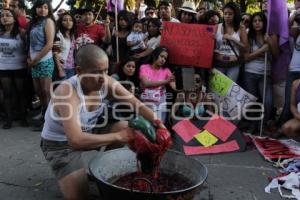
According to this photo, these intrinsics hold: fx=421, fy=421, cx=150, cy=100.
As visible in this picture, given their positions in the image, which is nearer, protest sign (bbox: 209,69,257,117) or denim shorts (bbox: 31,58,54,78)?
protest sign (bbox: 209,69,257,117)

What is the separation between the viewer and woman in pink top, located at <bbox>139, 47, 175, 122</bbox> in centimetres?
549

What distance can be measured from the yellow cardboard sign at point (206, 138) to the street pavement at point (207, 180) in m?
0.21

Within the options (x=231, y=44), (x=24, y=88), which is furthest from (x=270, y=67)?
(x=24, y=88)

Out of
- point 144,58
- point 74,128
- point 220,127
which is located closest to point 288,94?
point 220,127

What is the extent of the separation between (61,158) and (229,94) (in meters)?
2.73

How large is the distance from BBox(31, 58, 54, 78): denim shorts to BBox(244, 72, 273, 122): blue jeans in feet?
8.75

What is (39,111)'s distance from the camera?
6.88 m

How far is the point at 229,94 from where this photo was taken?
546 centimetres

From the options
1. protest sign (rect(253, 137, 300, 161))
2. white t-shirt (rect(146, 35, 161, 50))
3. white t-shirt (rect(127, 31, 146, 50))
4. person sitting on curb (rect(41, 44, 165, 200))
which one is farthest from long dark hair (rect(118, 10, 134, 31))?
person sitting on curb (rect(41, 44, 165, 200))

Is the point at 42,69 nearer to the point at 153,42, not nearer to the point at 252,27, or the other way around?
the point at 153,42

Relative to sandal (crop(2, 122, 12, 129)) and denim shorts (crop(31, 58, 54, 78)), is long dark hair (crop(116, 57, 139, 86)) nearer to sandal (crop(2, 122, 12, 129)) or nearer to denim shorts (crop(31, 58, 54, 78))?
denim shorts (crop(31, 58, 54, 78))

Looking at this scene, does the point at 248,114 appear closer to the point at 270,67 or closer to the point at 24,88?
the point at 270,67

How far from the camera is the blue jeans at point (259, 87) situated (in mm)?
5582

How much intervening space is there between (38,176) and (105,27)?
305 centimetres
